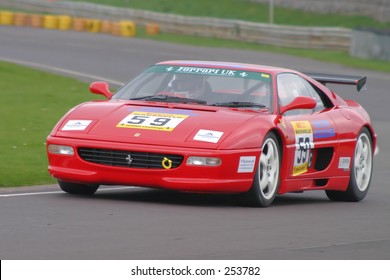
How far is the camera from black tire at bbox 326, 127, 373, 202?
12.1 metres

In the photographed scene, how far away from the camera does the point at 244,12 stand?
5334cm

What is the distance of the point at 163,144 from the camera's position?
10.2 metres

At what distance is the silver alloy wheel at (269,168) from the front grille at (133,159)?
2.68 feet

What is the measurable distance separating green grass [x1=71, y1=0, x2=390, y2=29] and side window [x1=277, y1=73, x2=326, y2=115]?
35048 millimetres

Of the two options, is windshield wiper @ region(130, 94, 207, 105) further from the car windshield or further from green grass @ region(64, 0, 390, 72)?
green grass @ region(64, 0, 390, 72)

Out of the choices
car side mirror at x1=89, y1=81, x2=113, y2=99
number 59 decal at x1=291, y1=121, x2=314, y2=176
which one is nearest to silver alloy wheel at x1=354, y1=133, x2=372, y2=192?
number 59 decal at x1=291, y1=121, x2=314, y2=176

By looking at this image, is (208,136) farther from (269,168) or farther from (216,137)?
(269,168)

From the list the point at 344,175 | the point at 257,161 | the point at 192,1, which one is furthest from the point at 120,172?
the point at 192,1

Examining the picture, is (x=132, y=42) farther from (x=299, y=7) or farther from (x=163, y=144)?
(x=163, y=144)

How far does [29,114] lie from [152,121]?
8.88 meters

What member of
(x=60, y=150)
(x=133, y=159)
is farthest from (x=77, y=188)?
(x=133, y=159)

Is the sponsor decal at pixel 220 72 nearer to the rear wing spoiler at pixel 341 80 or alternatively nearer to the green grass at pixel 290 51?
the rear wing spoiler at pixel 341 80

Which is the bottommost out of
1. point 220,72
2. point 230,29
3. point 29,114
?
point 230,29
